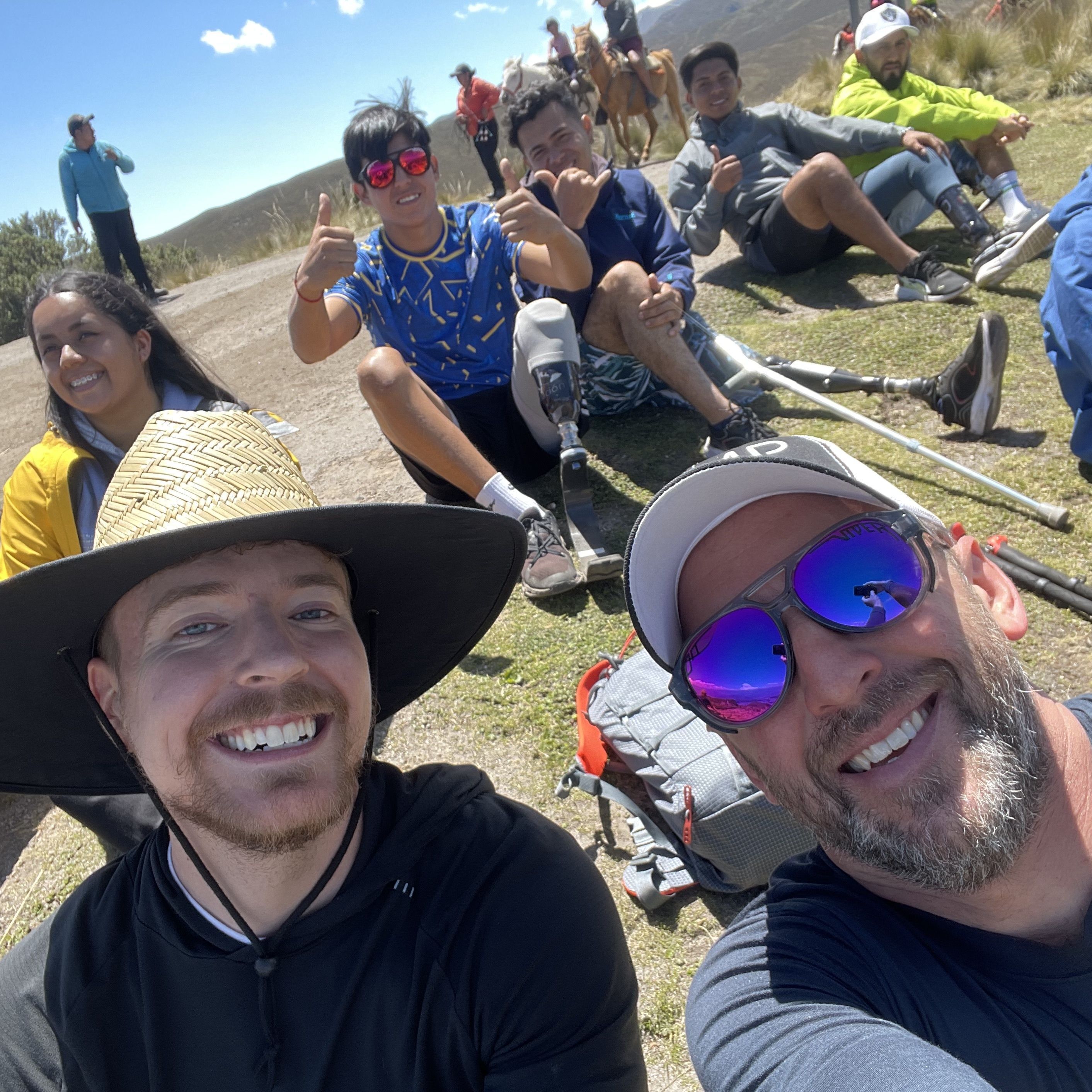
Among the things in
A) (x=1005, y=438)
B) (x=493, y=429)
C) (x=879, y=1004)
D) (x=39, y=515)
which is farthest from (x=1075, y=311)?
(x=39, y=515)

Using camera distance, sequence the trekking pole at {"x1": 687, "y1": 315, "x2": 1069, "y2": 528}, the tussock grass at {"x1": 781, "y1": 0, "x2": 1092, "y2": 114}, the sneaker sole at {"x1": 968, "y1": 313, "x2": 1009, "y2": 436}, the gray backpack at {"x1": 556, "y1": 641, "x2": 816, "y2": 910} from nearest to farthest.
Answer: the gray backpack at {"x1": 556, "y1": 641, "x2": 816, "y2": 910} → the trekking pole at {"x1": 687, "y1": 315, "x2": 1069, "y2": 528} → the sneaker sole at {"x1": 968, "y1": 313, "x2": 1009, "y2": 436} → the tussock grass at {"x1": 781, "y1": 0, "x2": 1092, "y2": 114}

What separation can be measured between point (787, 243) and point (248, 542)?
196 inches

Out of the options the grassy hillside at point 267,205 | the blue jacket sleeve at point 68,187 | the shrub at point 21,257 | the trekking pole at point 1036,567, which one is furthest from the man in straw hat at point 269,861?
the grassy hillside at point 267,205

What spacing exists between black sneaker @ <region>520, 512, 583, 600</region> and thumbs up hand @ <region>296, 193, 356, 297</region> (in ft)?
4.34

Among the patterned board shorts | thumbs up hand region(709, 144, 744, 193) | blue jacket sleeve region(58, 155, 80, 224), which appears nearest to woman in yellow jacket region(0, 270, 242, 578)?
the patterned board shorts

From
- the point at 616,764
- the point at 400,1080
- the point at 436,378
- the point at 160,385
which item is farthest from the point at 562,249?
the point at 400,1080

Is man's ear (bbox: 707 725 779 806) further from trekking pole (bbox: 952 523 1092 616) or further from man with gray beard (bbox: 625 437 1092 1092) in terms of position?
trekking pole (bbox: 952 523 1092 616)

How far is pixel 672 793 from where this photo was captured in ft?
7.63

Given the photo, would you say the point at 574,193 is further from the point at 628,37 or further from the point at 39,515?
the point at 628,37

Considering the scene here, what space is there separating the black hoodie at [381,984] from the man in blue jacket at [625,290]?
276 cm

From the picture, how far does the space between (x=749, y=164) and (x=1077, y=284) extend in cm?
322

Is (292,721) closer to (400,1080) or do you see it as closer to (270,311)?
(400,1080)

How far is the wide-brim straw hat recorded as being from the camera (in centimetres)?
140

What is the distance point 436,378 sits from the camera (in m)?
4.06
